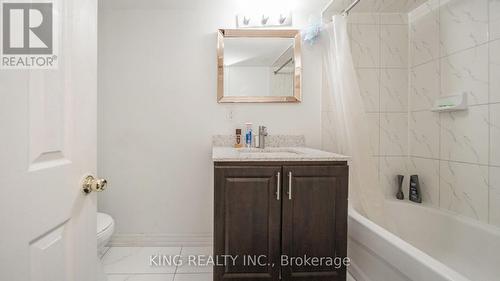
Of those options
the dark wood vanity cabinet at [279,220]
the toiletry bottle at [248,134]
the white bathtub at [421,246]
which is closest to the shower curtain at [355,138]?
the white bathtub at [421,246]

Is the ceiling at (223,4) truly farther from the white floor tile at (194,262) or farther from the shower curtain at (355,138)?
the white floor tile at (194,262)

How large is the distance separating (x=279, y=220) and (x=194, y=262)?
865mm

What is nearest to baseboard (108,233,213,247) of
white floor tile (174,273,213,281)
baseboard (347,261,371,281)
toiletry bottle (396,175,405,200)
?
white floor tile (174,273,213,281)

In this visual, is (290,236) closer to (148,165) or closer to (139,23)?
(148,165)

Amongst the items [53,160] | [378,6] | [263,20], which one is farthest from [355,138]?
[53,160]

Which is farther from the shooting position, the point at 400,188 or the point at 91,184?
the point at 400,188

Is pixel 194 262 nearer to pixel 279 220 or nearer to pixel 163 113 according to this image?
pixel 279 220

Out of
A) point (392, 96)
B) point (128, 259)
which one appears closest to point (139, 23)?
point (128, 259)

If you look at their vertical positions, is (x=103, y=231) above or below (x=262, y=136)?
below

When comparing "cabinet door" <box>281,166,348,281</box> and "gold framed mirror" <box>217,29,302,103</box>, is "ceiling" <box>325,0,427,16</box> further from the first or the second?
"cabinet door" <box>281,166,348,281</box>

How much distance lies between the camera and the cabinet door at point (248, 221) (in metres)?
1.37

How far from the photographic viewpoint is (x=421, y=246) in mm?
1737

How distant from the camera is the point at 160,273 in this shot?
1.70 meters

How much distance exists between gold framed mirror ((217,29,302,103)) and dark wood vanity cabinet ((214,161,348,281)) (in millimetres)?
842
